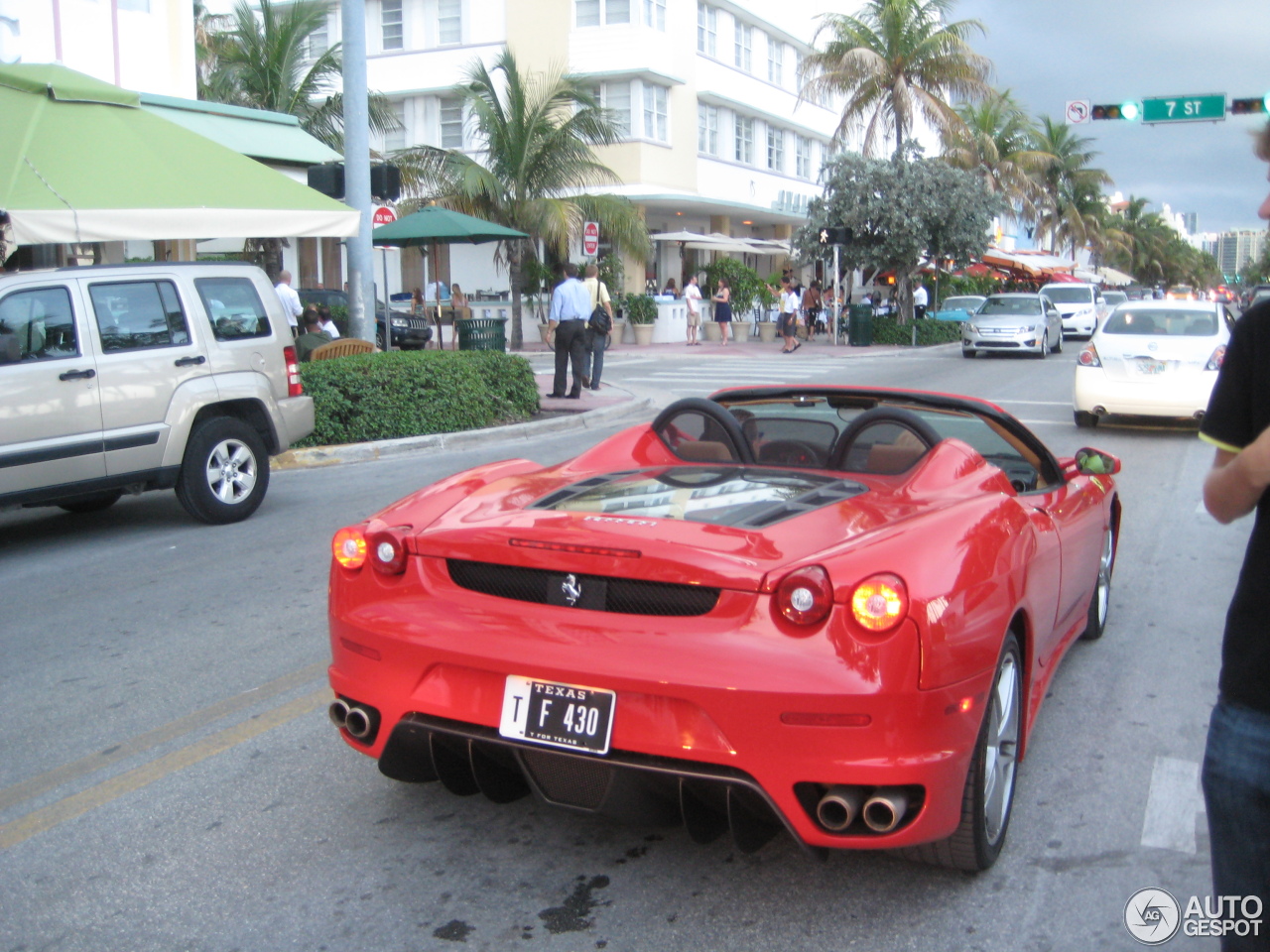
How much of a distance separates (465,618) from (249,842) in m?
1.09

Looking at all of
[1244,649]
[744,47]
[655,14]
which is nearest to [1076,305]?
[744,47]

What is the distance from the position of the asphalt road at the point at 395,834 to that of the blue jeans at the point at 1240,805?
1.02 m

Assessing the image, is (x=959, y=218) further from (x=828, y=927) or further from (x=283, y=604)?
(x=828, y=927)

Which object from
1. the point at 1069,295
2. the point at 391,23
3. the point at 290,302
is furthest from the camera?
the point at 1069,295

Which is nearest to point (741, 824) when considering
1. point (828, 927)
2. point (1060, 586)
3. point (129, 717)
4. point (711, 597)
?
point (828, 927)

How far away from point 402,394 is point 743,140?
3046 centimetres

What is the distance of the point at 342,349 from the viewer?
13.8 m

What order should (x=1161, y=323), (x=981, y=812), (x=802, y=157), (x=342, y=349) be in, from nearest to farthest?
(x=981, y=812)
(x=342, y=349)
(x=1161, y=323)
(x=802, y=157)

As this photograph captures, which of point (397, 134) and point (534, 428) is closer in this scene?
point (534, 428)

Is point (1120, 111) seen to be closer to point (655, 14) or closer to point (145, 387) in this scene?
point (655, 14)

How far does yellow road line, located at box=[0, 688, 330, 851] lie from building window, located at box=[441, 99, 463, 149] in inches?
1354

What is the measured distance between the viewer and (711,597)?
9.94 feet

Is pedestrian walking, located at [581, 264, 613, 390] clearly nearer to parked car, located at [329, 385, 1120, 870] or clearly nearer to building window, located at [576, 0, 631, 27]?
parked car, located at [329, 385, 1120, 870]

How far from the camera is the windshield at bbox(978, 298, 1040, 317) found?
28969 mm
